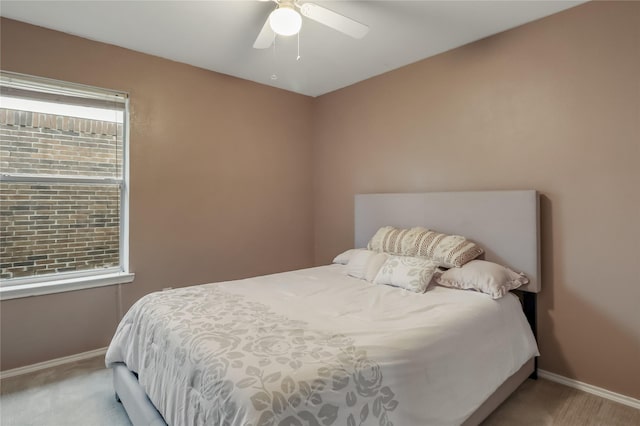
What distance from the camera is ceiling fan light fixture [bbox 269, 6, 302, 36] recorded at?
181 cm

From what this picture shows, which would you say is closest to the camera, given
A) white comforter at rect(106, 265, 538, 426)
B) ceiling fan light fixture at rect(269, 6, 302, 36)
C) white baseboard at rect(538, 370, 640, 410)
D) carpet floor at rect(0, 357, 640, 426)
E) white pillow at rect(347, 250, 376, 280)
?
white comforter at rect(106, 265, 538, 426)

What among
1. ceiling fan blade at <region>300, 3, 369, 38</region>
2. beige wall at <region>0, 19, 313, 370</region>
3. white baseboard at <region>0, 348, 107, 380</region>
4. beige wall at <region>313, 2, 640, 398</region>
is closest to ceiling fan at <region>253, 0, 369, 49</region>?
ceiling fan blade at <region>300, 3, 369, 38</region>

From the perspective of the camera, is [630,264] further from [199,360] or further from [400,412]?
[199,360]

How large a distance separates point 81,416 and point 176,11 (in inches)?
106

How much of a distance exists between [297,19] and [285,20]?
0.22 feet

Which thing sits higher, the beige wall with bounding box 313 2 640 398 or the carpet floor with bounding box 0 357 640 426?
the beige wall with bounding box 313 2 640 398

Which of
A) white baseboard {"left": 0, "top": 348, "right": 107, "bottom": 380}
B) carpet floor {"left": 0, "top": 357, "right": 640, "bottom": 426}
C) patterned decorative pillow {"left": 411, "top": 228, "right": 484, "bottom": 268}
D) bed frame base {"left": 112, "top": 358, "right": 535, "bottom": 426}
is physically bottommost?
carpet floor {"left": 0, "top": 357, "right": 640, "bottom": 426}

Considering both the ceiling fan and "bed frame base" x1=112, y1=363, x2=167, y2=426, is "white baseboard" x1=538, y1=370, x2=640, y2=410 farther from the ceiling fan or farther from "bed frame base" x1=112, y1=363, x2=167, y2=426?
the ceiling fan

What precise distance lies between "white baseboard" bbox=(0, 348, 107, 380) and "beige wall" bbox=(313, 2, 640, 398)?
3223 mm

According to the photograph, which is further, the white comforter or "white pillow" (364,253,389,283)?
"white pillow" (364,253,389,283)

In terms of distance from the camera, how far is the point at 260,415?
109 centimetres

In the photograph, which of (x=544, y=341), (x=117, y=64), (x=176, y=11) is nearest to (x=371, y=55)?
(x=176, y=11)

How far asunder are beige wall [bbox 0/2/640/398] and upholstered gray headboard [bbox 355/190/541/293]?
17 cm

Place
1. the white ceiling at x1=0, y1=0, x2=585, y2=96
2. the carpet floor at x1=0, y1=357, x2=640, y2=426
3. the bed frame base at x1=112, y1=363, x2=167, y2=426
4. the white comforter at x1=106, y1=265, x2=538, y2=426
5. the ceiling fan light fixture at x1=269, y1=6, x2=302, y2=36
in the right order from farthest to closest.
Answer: the white ceiling at x1=0, y1=0, x2=585, y2=96
the carpet floor at x1=0, y1=357, x2=640, y2=426
the ceiling fan light fixture at x1=269, y1=6, x2=302, y2=36
the bed frame base at x1=112, y1=363, x2=167, y2=426
the white comforter at x1=106, y1=265, x2=538, y2=426
